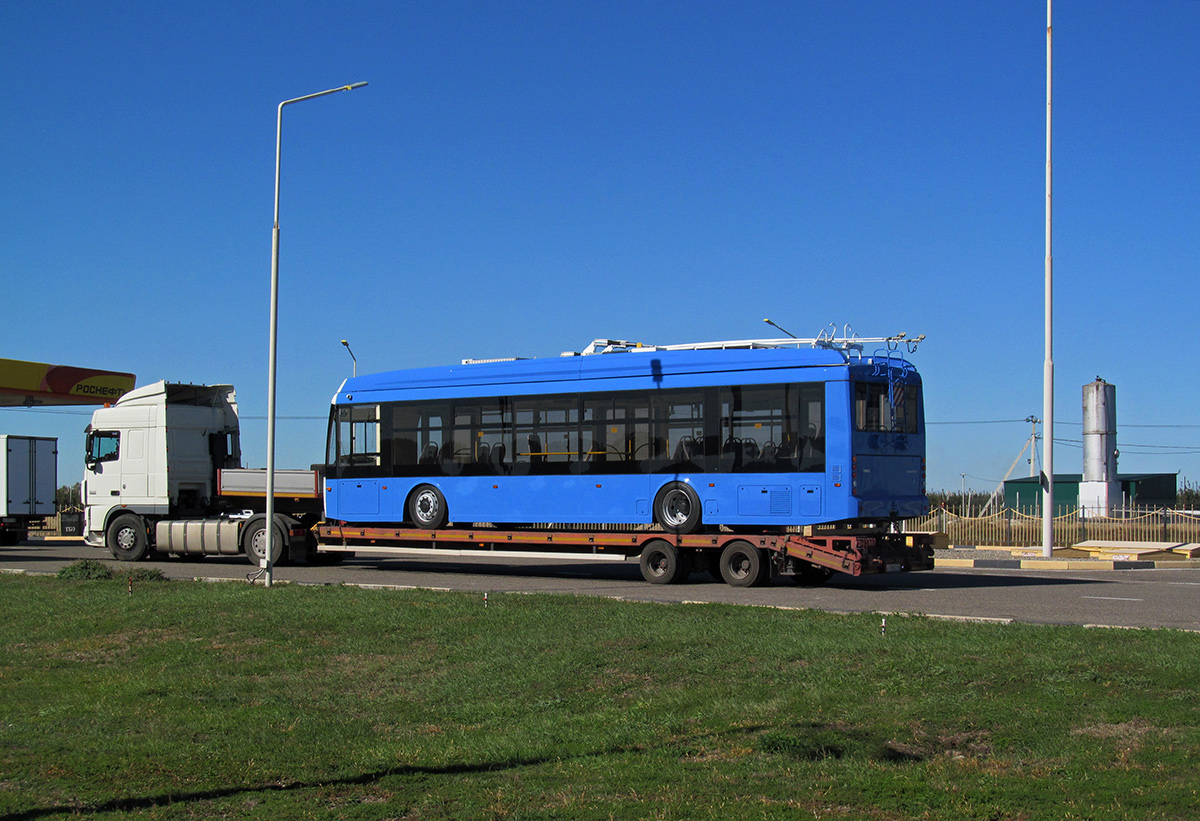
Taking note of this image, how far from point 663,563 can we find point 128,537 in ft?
46.9

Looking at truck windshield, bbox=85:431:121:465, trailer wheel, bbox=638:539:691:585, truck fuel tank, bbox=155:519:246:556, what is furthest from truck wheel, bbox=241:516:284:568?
trailer wheel, bbox=638:539:691:585

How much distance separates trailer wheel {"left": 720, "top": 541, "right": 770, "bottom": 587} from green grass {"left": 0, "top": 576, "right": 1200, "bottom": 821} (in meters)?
4.74

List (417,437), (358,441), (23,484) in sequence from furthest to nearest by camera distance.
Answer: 1. (23,484)
2. (358,441)
3. (417,437)

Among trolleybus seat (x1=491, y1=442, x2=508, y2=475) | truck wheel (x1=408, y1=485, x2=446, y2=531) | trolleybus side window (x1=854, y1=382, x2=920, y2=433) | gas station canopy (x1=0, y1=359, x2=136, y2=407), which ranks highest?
gas station canopy (x1=0, y1=359, x2=136, y2=407)

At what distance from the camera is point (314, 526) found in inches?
959

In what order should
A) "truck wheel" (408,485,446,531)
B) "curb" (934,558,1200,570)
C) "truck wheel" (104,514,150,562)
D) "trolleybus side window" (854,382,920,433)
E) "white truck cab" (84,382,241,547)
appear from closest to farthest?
"trolleybus side window" (854,382,920,433) < "truck wheel" (408,485,446,531) < "curb" (934,558,1200,570) < "white truck cab" (84,382,241,547) < "truck wheel" (104,514,150,562)

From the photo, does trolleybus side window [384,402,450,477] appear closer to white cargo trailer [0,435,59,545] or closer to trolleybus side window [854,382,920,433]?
trolleybus side window [854,382,920,433]

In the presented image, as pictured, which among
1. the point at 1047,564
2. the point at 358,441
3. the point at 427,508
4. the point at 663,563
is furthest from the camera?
the point at 1047,564

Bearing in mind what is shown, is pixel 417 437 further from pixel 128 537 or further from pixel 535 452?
pixel 128 537

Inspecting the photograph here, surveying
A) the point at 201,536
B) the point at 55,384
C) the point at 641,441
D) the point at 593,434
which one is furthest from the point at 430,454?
the point at 55,384

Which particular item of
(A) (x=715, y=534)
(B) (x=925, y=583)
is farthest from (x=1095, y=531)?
(A) (x=715, y=534)

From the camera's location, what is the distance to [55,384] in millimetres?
39375

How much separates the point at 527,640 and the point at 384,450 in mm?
11202

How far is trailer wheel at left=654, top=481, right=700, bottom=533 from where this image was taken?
19000 millimetres
